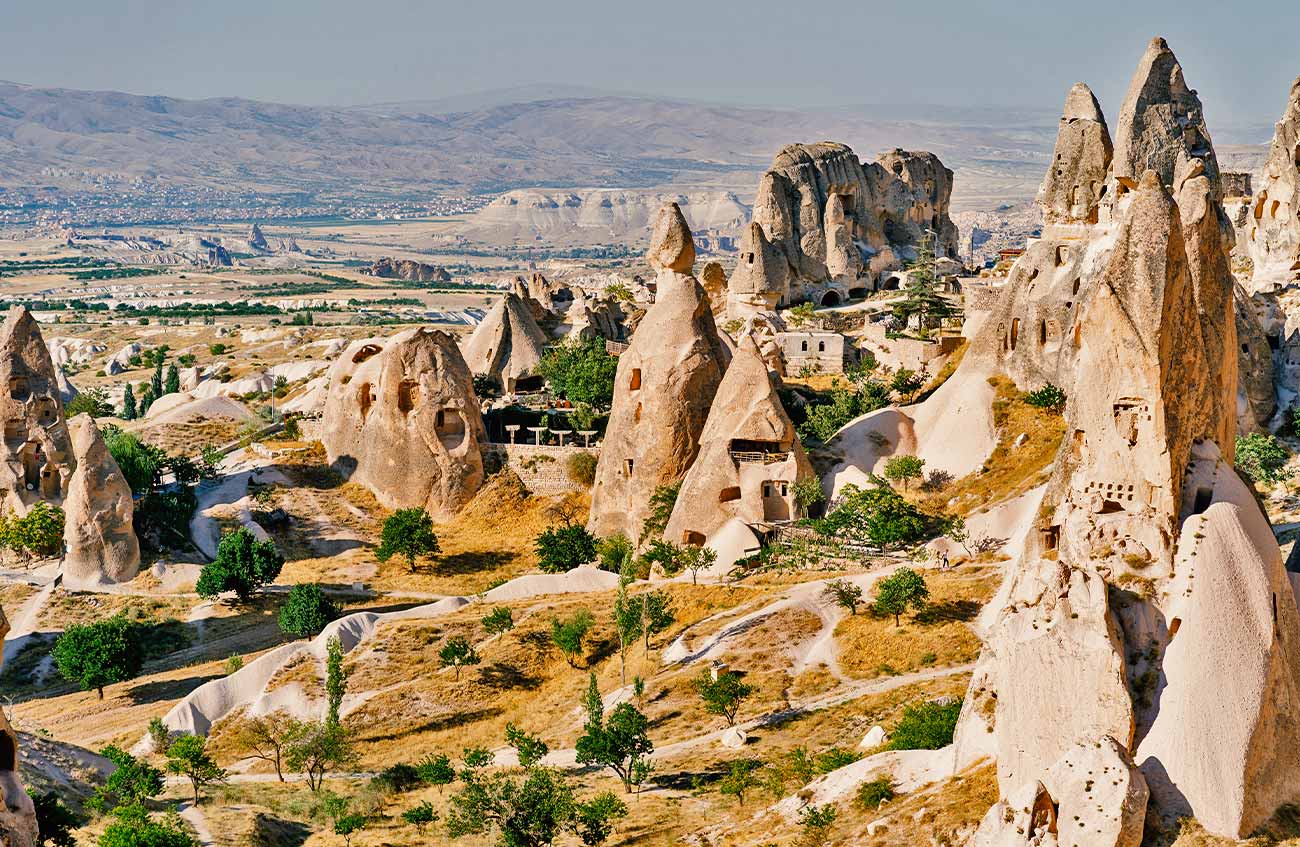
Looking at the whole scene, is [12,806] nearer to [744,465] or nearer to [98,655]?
[98,655]

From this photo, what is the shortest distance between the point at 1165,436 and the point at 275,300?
584ft

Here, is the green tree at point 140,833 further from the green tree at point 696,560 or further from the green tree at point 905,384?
the green tree at point 905,384

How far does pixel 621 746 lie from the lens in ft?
100

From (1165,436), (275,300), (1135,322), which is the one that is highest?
(1135,322)

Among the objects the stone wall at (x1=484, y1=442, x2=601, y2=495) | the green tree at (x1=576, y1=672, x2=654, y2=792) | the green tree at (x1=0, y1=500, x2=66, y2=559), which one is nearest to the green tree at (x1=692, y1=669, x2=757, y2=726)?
the green tree at (x1=576, y1=672, x2=654, y2=792)

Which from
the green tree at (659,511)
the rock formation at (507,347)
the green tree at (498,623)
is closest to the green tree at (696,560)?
the green tree at (659,511)

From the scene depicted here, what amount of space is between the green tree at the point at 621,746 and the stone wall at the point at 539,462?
83.8ft

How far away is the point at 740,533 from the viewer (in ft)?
150

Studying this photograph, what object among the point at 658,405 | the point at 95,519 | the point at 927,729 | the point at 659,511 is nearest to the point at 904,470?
the point at 659,511

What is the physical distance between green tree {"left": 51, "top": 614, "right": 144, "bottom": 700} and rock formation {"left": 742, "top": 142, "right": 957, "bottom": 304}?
45008 millimetres

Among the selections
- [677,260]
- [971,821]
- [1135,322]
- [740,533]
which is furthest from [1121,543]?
[677,260]

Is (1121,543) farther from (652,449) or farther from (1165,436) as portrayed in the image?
(652,449)

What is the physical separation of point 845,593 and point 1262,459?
54.5 feet

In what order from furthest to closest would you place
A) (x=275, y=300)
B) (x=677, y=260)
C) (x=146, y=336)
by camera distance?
(x=275, y=300)
(x=146, y=336)
(x=677, y=260)
